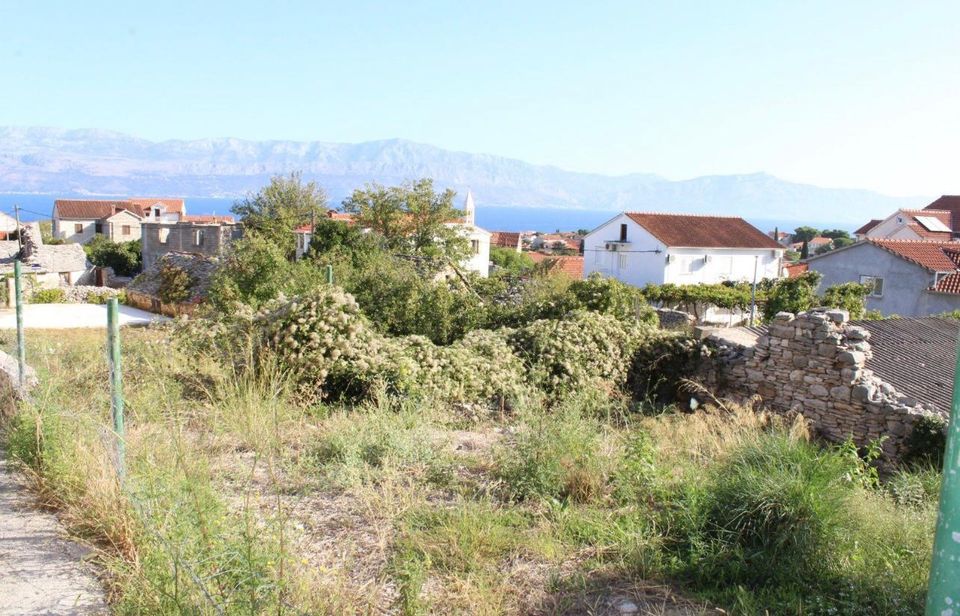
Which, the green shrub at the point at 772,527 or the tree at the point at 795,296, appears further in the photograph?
the tree at the point at 795,296

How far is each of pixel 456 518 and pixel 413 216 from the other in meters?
39.3

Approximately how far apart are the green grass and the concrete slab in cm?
1653

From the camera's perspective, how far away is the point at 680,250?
51.0 metres

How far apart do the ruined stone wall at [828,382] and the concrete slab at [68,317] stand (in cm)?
1671

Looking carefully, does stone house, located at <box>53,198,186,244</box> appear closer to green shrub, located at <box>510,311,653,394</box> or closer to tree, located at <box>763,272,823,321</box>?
tree, located at <box>763,272,823,321</box>

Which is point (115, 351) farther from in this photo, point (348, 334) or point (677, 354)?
point (677, 354)

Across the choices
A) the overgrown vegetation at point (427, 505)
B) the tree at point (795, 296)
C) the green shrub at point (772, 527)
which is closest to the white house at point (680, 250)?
the tree at point (795, 296)

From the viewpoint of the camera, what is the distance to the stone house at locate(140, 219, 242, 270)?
3791cm

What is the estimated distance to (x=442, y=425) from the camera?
8.48m

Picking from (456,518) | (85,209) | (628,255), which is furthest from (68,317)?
(85,209)

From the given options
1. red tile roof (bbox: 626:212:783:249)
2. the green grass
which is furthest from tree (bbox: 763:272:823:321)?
the green grass

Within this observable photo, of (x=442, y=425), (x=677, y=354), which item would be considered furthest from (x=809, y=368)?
(x=442, y=425)

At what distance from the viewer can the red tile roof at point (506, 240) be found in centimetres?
9009

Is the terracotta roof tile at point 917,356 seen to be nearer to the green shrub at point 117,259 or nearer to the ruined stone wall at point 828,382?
the ruined stone wall at point 828,382
